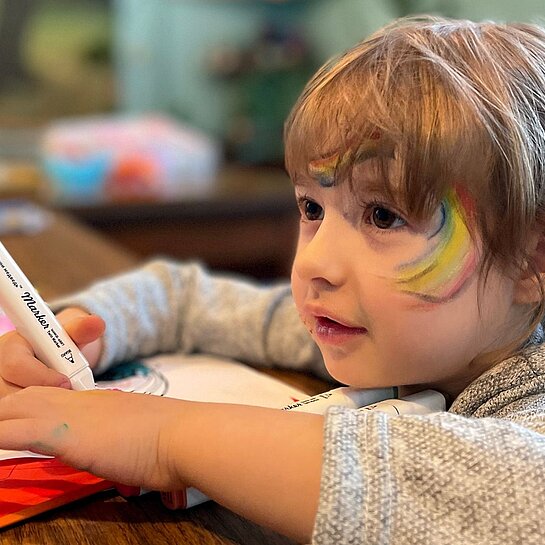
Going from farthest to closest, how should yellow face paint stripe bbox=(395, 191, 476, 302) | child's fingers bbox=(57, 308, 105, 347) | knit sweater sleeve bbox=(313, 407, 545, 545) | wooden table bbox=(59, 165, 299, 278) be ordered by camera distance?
wooden table bbox=(59, 165, 299, 278) < child's fingers bbox=(57, 308, 105, 347) < yellow face paint stripe bbox=(395, 191, 476, 302) < knit sweater sleeve bbox=(313, 407, 545, 545)

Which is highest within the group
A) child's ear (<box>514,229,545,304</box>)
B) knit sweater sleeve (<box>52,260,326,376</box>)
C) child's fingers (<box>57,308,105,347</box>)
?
child's ear (<box>514,229,545,304</box>)

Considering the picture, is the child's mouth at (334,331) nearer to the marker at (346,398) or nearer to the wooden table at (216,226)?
the marker at (346,398)

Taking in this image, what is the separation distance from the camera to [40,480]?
1.71 ft

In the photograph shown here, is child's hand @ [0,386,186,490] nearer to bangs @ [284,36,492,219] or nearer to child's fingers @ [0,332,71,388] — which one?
child's fingers @ [0,332,71,388]

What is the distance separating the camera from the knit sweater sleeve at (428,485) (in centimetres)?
42

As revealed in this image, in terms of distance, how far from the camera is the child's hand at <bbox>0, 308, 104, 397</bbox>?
556mm

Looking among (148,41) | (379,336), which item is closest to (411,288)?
(379,336)

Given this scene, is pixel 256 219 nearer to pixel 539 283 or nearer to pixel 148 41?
pixel 148 41

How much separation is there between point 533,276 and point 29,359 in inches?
12.4

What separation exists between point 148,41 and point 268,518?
199 cm

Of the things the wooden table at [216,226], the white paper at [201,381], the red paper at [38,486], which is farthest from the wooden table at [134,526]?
the wooden table at [216,226]

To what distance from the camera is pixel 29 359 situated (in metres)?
0.56

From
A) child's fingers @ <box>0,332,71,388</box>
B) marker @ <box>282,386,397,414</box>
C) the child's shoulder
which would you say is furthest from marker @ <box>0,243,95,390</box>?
the child's shoulder

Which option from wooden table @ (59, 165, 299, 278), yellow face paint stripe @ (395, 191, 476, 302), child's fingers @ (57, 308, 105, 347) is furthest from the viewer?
wooden table @ (59, 165, 299, 278)
